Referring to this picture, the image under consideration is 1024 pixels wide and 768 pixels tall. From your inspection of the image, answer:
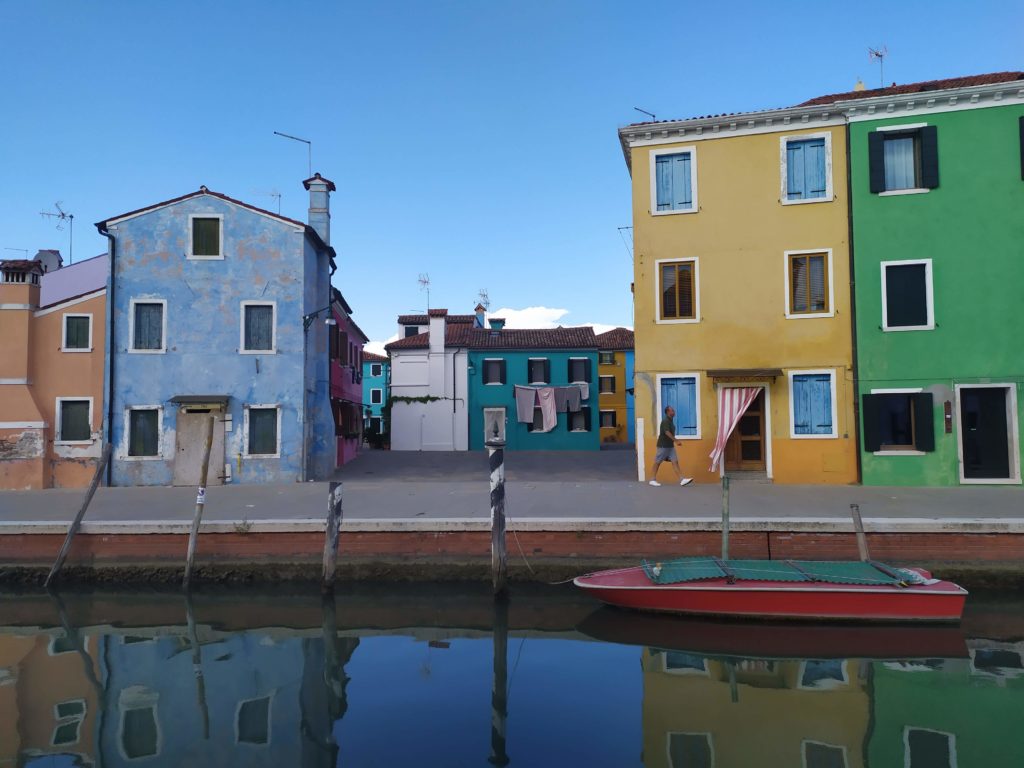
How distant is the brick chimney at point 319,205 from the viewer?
22.3 metres

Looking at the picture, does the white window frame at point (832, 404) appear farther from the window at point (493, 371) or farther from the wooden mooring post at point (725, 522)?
the window at point (493, 371)

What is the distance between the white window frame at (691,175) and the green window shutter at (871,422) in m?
5.97

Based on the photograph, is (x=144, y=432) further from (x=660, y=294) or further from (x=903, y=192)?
(x=903, y=192)

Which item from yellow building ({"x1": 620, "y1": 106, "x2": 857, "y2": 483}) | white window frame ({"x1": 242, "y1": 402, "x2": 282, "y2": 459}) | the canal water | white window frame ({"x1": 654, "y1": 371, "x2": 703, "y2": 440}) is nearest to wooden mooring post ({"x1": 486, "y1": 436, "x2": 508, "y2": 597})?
the canal water

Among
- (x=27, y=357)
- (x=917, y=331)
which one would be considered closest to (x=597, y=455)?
(x=917, y=331)

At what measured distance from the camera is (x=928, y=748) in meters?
6.42

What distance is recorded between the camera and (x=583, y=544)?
37.1 feet

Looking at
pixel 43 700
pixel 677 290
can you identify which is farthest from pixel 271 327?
pixel 43 700

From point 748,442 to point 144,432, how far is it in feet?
50.2

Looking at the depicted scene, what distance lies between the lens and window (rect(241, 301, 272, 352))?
63.4 feet

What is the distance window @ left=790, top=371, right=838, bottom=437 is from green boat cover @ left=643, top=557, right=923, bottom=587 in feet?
23.3

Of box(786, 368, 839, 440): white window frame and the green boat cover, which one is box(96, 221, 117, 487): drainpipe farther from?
box(786, 368, 839, 440): white window frame

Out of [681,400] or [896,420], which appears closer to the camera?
[896,420]

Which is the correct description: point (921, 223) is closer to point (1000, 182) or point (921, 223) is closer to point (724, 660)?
point (1000, 182)
